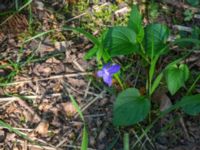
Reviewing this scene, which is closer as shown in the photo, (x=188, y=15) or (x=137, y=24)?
(x=137, y=24)

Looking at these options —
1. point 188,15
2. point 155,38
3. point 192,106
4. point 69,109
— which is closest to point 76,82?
point 69,109

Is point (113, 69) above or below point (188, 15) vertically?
below

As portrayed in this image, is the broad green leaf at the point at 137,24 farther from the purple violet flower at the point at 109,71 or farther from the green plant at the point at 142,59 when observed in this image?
the purple violet flower at the point at 109,71

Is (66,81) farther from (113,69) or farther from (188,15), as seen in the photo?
(188,15)

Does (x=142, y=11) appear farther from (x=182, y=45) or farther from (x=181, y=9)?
(x=182, y=45)

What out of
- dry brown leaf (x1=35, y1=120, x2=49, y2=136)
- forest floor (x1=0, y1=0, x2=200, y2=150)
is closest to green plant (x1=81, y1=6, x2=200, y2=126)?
forest floor (x1=0, y1=0, x2=200, y2=150)

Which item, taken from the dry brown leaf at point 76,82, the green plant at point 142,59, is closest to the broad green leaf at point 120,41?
the green plant at point 142,59

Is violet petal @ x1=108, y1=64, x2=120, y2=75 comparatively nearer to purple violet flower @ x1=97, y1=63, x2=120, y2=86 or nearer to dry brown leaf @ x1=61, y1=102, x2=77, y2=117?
purple violet flower @ x1=97, y1=63, x2=120, y2=86
